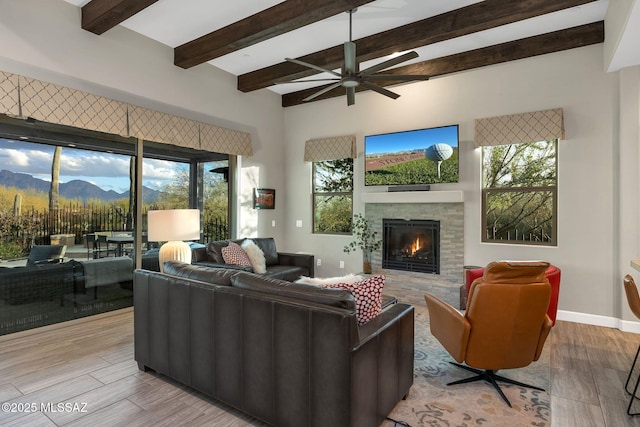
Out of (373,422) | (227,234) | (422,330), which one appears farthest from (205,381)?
(227,234)

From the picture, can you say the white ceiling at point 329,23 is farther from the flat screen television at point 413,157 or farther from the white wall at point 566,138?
the flat screen television at point 413,157

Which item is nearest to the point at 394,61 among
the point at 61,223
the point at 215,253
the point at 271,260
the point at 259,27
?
the point at 259,27

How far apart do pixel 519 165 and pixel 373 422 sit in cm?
403

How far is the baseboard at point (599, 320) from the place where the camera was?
391 cm

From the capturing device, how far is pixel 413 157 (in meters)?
5.35

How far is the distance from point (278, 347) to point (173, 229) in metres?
2.22

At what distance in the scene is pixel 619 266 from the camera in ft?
13.1

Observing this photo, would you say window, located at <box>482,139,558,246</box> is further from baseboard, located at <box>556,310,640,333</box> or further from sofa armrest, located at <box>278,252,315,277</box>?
sofa armrest, located at <box>278,252,315,277</box>

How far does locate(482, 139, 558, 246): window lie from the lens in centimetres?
452

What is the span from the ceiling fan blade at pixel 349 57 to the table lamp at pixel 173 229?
2.11m

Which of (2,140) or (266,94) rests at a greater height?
(266,94)

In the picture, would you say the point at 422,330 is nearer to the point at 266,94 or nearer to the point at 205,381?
the point at 205,381

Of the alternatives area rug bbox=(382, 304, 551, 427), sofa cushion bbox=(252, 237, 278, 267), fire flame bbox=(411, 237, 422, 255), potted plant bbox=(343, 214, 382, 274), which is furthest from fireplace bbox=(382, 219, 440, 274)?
area rug bbox=(382, 304, 551, 427)

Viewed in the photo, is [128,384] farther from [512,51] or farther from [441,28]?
[512,51]
